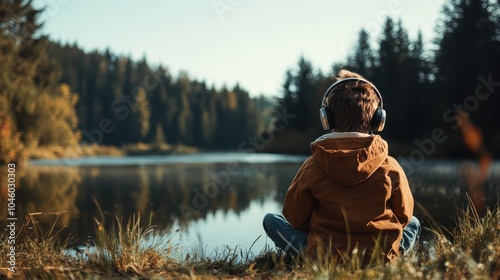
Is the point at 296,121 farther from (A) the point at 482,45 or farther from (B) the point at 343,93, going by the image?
(B) the point at 343,93

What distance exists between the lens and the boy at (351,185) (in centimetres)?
306

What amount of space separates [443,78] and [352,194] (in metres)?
32.0

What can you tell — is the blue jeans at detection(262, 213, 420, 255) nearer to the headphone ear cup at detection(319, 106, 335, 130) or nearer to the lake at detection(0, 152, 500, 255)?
the lake at detection(0, 152, 500, 255)

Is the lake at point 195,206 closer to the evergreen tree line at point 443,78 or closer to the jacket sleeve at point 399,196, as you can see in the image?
the jacket sleeve at point 399,196

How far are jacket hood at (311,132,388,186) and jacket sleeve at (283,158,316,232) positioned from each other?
183 mm

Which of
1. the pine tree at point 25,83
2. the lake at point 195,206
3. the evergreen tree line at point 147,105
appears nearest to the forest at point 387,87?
the pine tree at point 25,83

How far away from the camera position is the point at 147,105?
305ft

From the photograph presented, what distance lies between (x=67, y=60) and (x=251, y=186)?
275 ft

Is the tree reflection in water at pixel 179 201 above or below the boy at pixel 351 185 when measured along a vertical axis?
below

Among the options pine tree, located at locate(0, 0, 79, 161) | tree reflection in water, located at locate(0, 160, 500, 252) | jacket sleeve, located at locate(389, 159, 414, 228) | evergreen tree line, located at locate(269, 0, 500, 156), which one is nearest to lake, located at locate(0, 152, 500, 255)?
tree reflection in water, located at locate(0, 160, 500, 252)

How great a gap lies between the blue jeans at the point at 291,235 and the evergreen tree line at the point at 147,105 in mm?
81344

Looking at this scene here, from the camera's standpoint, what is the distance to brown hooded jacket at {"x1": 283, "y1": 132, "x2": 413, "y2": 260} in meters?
3.05

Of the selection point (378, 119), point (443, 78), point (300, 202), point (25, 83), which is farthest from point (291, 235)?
point (443, 78)

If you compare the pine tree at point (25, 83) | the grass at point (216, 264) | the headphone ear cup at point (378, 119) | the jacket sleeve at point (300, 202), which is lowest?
the grass at point (216, 264)
